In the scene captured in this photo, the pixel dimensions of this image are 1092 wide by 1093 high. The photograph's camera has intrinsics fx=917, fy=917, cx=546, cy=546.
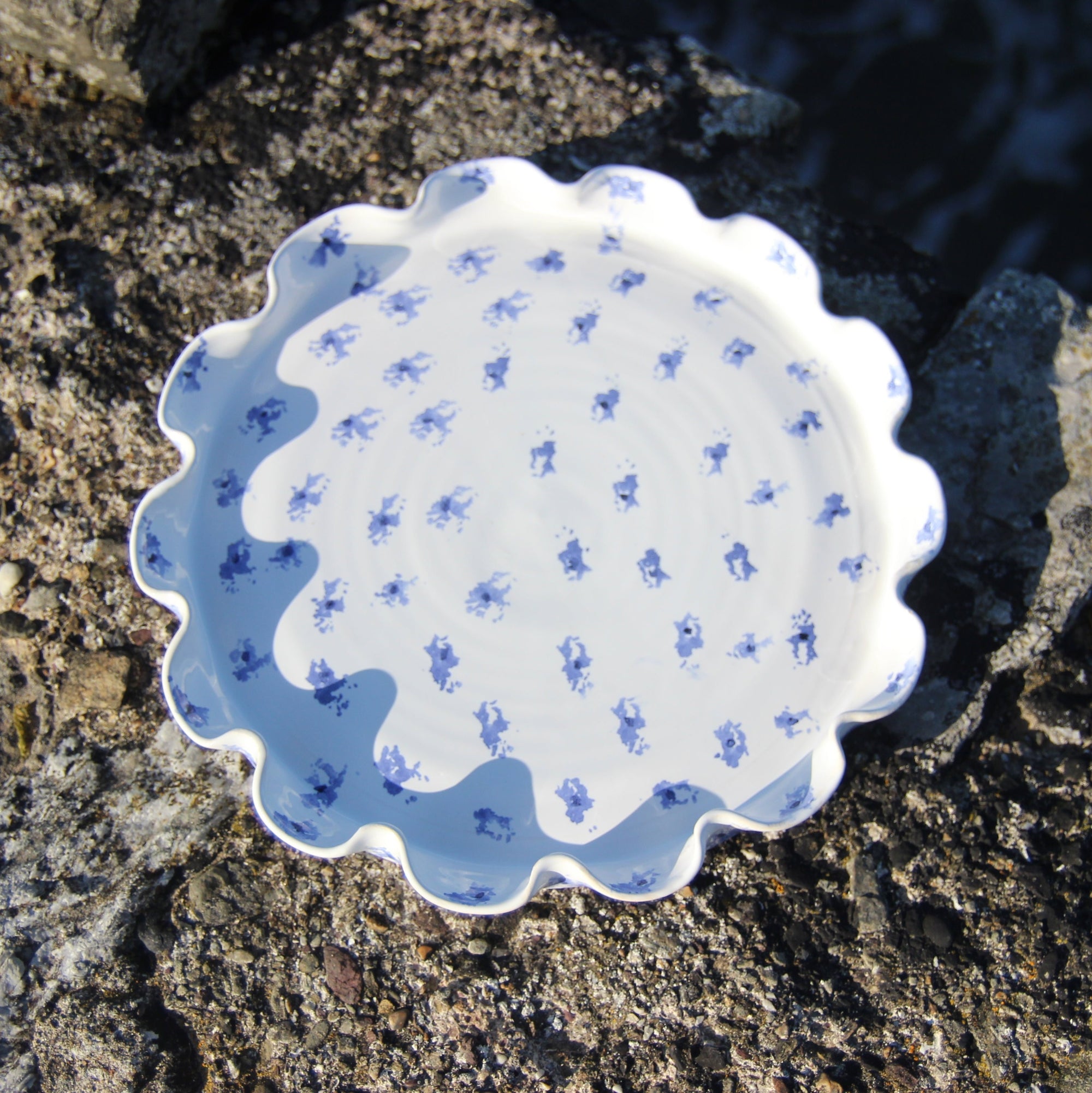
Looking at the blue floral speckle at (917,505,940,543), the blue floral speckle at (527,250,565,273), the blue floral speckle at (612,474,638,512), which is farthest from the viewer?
the blue floral speckle at (527,250,565,273)

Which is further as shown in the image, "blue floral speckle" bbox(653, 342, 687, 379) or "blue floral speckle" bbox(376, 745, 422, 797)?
"blue floral speckle" bbox(653, 342, 687, 379)

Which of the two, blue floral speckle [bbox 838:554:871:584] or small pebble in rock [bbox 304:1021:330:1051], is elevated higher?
blue floral speckle [bbox 838:554:871:584]

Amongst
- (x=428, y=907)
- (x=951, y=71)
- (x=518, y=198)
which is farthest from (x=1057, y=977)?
(x=951, y=71)

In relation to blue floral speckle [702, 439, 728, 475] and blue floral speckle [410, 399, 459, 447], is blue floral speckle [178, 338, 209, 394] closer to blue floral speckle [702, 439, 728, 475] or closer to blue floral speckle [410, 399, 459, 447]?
blue floral speckle [410, 399, 459, 447]

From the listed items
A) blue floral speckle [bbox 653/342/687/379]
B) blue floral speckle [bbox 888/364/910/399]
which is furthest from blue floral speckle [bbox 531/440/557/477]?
blue floral speckle [bbox 888/364/910/399]

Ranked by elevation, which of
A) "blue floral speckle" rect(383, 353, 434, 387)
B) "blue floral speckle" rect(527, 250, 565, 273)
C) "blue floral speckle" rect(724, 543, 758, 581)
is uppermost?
"blue floral speckle" rect(527, 250, 565, 273)

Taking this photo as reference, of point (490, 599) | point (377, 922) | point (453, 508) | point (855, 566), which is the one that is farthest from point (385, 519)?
point (855, 566)

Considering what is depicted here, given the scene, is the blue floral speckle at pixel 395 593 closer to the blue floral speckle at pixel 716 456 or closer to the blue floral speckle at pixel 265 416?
the blue floral speckle at pixel 265 416

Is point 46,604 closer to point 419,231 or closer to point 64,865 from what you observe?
point 64,865
